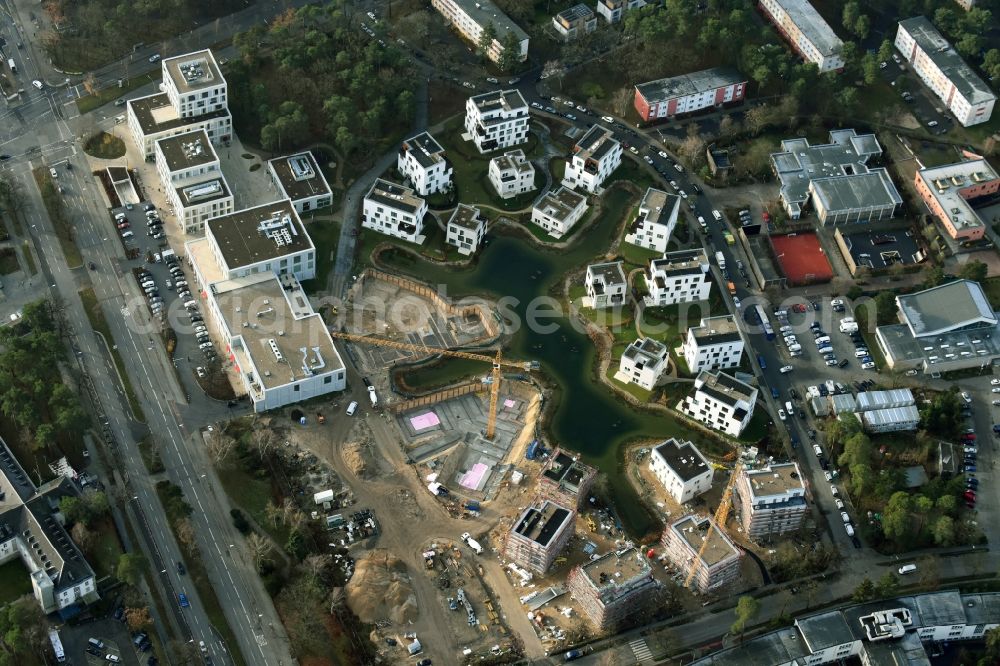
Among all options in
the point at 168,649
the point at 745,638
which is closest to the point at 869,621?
the point at 745,638

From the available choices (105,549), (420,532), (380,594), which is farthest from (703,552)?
(105,549)

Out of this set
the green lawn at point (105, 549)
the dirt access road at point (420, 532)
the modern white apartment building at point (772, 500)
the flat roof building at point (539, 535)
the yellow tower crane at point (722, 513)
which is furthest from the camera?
the modern white apartment building at point (772, 500)

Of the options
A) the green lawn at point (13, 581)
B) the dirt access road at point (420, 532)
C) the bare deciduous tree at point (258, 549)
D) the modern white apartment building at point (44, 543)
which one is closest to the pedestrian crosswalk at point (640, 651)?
the dirt access road at point (420, 532)

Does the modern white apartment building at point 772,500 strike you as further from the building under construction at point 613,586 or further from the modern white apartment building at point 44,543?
the modern white apartment building at point 44,543

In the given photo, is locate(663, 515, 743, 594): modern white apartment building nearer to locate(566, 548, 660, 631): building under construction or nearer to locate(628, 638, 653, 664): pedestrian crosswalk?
locate(566, 548, 660, 631): building under construction

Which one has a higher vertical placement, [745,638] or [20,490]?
[20,490]

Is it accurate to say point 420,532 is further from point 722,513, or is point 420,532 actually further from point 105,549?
point 722,513

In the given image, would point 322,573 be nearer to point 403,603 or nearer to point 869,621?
point 403,603
